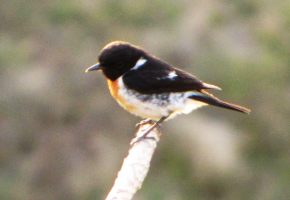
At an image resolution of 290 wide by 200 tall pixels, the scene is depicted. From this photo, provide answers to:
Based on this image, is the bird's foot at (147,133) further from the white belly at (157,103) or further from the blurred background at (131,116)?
the blurred background at (131,116)

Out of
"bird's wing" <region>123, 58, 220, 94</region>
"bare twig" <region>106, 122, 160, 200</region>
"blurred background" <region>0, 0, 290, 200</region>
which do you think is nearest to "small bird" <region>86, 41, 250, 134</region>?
"bird's wing" <region>123, 58, 220, 94</region>

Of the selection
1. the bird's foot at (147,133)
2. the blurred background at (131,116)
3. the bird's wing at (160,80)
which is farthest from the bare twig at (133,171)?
the blurred background at (131,116)

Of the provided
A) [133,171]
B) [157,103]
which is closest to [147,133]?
[157,103]

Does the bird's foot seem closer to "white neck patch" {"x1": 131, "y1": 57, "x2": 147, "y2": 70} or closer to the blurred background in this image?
"white neck patch" {"x1": 131, "y1": 57, "x2": 147, "y2": 70}

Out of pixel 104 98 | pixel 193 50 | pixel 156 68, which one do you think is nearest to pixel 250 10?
pixel 193 50

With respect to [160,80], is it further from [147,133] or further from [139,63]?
[147,133]

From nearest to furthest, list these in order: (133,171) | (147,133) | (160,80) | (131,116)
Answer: (133,171) < (147,133) < (160,80) < (131,116)
